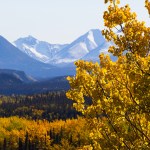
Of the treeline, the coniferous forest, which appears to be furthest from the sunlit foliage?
the treeline

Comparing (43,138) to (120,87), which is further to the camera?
(43,138)

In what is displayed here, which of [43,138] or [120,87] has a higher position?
[43,138]

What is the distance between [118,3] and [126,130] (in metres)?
5.64

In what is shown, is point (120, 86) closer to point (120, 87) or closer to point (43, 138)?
point (120, 87)

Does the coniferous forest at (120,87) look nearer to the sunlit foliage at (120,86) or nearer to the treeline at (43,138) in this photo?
the sunlit foliage at (120,86)

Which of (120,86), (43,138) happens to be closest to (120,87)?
(120,86)

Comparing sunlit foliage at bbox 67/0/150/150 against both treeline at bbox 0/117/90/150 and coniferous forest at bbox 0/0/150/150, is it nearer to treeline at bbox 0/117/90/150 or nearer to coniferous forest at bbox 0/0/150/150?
coniferous forest at bbox 0/0/150/150

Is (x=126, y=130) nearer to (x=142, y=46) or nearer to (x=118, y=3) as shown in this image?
(x=142, y=46)

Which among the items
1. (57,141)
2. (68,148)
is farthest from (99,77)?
(57,141)

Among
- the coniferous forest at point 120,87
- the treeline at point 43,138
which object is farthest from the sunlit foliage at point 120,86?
the treeline at point 43,138

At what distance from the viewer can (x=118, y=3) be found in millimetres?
15203

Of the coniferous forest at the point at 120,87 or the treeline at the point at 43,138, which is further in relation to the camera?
the treeline at the point at 43,138

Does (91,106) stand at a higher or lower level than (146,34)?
lower

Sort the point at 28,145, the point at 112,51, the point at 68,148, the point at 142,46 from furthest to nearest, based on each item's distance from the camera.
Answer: the point at 28,145 < the point at 68,148 < the point at 112,51 < the point at 142,46
